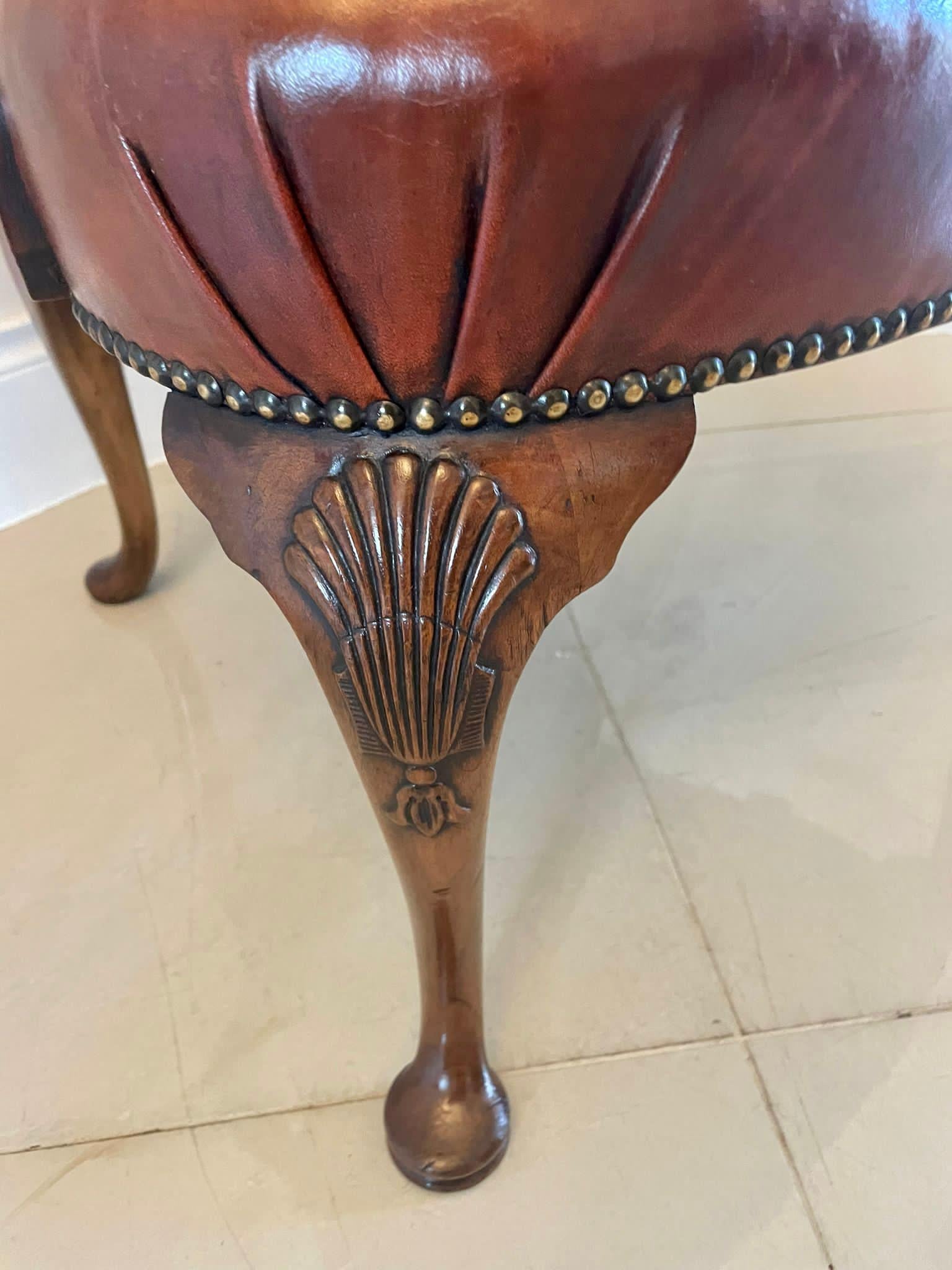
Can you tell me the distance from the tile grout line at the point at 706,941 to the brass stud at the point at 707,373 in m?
0.41

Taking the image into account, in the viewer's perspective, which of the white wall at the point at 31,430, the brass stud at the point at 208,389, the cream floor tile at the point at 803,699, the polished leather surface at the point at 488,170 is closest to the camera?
the polished leather surface at the point at 488,170

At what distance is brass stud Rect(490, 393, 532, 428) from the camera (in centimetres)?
37

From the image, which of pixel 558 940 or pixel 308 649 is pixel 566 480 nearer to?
pixel 308 649

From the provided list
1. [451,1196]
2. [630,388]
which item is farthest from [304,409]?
[451,1196]

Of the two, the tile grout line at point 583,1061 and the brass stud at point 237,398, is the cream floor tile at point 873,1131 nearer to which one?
the tile grout line at point 583,1061

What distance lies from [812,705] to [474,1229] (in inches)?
20.0

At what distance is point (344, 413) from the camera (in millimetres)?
375

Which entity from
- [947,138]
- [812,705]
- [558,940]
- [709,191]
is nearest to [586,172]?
[709,191]

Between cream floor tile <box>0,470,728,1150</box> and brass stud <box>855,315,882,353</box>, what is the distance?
16.1 inches

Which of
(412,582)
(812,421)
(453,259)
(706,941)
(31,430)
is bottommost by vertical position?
(812,421)

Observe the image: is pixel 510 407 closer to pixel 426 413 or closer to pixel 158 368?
pixel 426 413

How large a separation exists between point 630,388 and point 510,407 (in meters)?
0.05

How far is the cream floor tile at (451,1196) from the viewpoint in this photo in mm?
516

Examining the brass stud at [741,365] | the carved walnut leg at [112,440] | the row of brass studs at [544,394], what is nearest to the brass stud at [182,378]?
the row of brass studs at [544,394]
